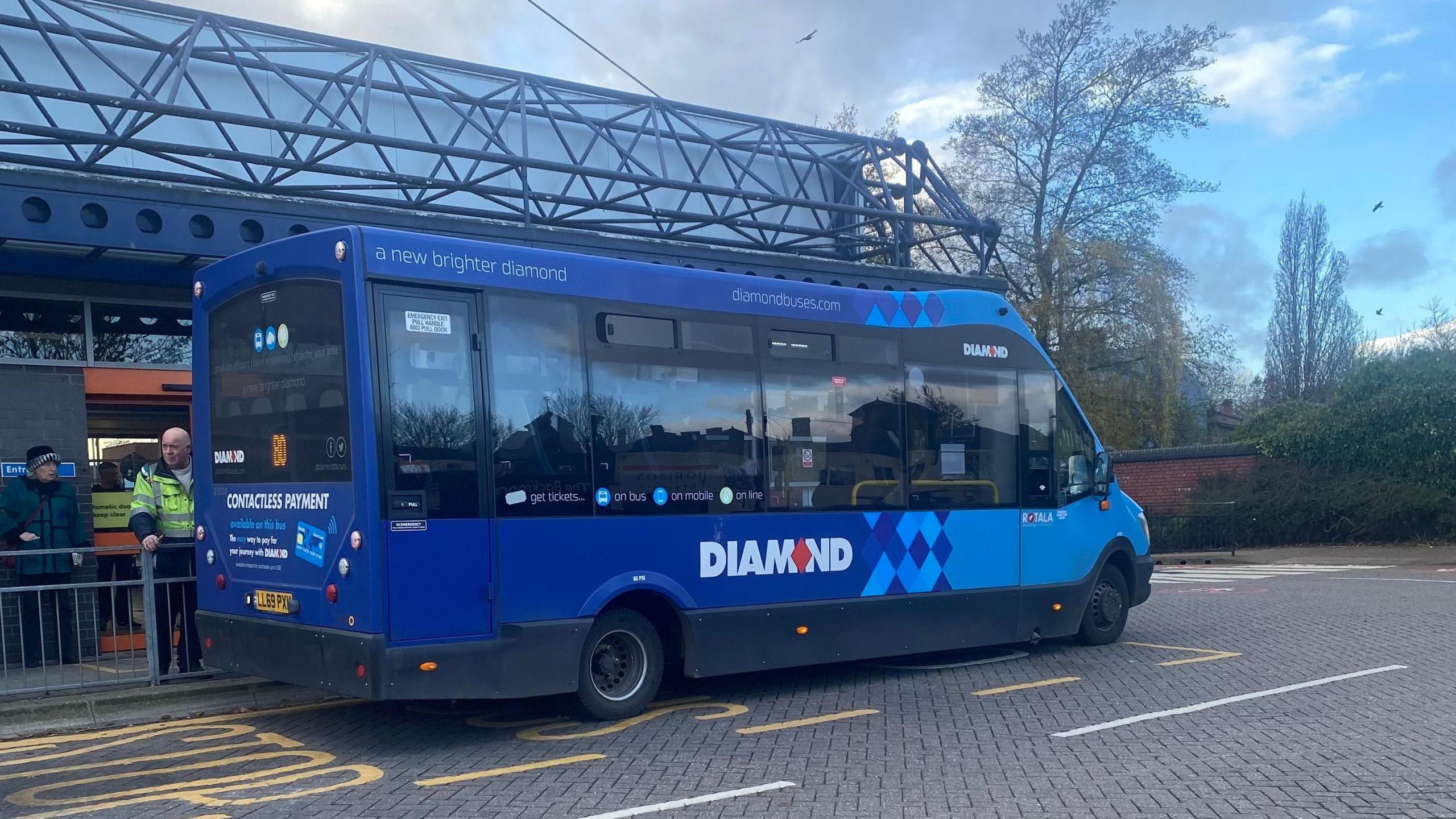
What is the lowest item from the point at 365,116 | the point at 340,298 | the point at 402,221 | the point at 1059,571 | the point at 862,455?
A: the point at 1059,571

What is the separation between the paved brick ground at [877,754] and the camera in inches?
237

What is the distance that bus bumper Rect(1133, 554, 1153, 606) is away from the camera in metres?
11.8

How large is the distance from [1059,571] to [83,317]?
9.64 metres

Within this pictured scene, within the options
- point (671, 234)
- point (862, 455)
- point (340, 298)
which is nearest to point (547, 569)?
point (340, 298)

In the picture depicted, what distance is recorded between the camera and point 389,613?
6875 millimetres

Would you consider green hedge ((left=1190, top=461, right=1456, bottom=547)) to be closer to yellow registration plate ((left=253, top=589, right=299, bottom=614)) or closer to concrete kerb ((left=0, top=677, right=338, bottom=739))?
concrete kerb ((left=0, top=677, right=338, bottom=739))

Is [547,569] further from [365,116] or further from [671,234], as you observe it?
[671,234]

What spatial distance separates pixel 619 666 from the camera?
8.21 m

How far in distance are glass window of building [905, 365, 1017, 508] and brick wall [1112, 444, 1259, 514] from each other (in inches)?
758

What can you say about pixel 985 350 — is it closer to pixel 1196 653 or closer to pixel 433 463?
pixel 1196 653

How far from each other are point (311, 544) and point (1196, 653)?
7.90 meters

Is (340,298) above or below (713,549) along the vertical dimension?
above

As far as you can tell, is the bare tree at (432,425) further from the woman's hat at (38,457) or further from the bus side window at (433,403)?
the woman's hat at (38,457)

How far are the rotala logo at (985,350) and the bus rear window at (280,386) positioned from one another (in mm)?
5503
